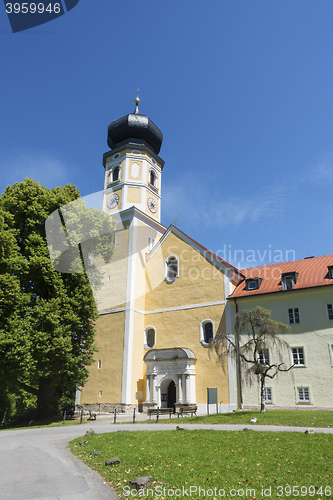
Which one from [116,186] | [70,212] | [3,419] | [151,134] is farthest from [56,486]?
[3,419]

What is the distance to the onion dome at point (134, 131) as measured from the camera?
115 feet

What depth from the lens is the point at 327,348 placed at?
23.3 metres

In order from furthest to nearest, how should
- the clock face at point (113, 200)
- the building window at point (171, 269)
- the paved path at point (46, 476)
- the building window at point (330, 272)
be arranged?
the clock face at point (113, 200), the building window at point (171, 269), the building window at point (330, 272), the paved path at point (46, 476)

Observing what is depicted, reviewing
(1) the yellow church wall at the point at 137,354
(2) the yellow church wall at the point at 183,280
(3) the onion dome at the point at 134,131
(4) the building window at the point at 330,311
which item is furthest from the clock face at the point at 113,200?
(4) the building window at the point at 330,311

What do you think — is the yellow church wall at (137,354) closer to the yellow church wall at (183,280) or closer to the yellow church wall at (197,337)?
the yellow church wall at (197,337)

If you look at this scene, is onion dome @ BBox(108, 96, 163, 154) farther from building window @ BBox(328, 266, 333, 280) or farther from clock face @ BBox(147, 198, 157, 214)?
building window @ BBox(328, 266, 333, 280)

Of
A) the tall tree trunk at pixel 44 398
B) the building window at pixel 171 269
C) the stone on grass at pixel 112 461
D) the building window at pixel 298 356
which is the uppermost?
the building window at pixel 171 269

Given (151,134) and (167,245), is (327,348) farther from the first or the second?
(151,134)

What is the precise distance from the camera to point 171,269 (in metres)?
31.6

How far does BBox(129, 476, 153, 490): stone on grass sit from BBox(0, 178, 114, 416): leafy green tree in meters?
12.7

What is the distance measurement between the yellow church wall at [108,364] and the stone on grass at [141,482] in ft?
70.6

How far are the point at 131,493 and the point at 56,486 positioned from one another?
1669 mm

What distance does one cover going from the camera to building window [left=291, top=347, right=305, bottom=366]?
2408 centimetres

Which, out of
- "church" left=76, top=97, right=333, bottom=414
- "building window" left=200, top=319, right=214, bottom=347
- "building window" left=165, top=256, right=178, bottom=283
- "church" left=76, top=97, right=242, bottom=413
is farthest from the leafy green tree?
"building window" left=200, top=319, right=214, bottom=347
